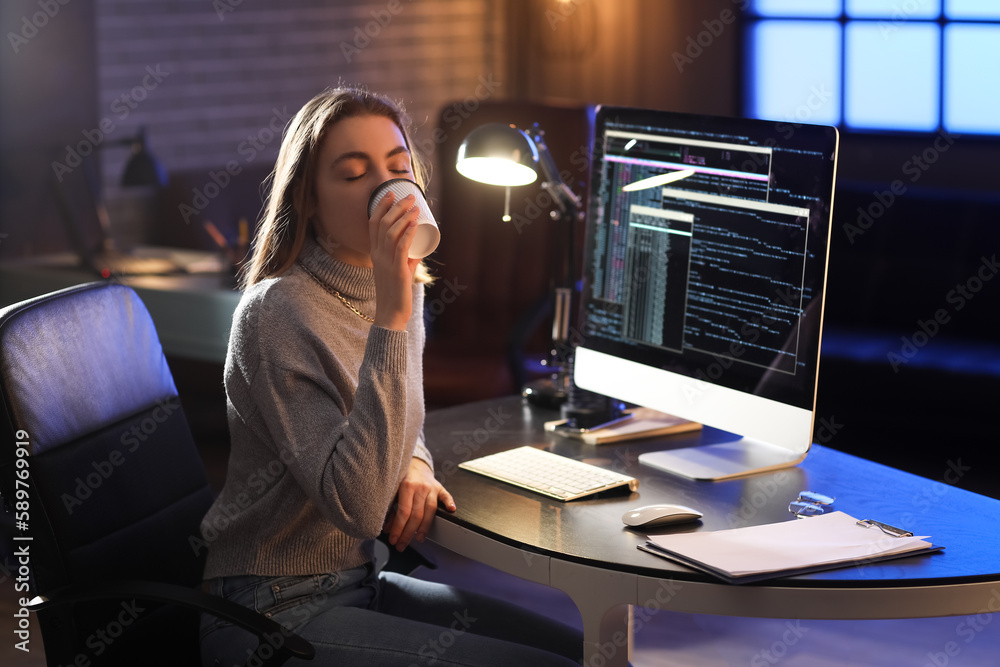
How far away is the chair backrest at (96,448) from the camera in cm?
140

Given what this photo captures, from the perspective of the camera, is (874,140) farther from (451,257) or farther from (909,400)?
(451,257)

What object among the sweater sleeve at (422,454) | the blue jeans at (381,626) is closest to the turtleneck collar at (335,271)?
the sweater sleeve at (422,454)

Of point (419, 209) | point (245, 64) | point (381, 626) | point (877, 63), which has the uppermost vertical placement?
point (877, 63)

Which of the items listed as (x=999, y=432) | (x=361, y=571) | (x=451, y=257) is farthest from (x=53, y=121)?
(x=999, y=432)

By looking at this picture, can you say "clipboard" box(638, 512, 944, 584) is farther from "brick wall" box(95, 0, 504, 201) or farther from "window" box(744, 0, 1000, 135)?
"window" box(744, 0, 1000, 135)

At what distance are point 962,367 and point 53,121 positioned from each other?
3.13 meters

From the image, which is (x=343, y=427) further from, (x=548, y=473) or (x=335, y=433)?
(x=548, y=473)

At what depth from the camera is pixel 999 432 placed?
338 cm

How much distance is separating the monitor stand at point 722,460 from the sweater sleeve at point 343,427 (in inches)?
18.5

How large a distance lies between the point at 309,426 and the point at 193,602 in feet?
0.87

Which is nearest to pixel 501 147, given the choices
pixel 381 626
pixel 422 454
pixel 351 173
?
pixel 351 173

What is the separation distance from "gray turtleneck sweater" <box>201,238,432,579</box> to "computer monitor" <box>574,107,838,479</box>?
43cm

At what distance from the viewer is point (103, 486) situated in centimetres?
149

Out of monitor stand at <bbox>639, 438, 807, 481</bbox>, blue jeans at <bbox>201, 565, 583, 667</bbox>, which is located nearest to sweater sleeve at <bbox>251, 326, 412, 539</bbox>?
blue jeans at <bbox>201, 565, 583, 667</bbox>
